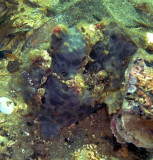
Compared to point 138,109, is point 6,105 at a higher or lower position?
lower

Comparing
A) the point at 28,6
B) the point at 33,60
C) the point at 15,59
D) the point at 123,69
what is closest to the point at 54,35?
the point at 33,60

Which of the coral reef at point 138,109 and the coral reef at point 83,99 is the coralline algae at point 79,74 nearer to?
the coral reef at point 83,99

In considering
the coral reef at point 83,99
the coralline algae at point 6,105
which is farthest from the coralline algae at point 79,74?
the coralline algae at point 6,105

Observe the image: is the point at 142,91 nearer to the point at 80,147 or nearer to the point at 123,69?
the point at 123,69

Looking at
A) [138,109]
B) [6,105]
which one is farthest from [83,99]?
[6,105]

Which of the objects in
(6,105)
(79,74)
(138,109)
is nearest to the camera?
(138,109)

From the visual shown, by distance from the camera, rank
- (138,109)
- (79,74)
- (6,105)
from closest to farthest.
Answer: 1. (138,109)
2. (79,74)
3. (6,105)

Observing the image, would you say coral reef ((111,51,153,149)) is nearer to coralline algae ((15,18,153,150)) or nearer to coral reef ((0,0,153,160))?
coral reef ((0,0,153,160))

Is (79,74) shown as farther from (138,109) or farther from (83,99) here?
(138,109)

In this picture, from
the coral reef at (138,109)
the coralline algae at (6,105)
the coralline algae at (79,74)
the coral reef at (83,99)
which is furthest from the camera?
the coralline algae at (6,105)

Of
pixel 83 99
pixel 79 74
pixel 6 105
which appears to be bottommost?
pixel 6 105

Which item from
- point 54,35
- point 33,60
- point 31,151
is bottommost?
point 31,151
